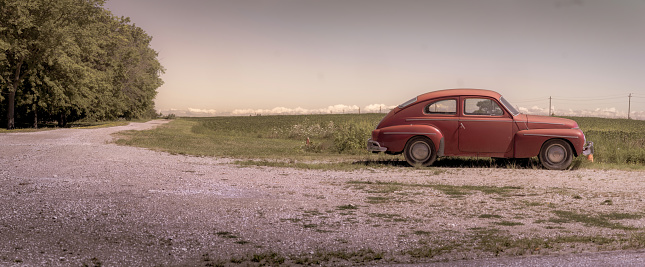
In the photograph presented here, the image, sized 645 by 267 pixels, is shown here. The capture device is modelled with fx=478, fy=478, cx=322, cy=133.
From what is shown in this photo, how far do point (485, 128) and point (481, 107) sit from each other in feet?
1.85

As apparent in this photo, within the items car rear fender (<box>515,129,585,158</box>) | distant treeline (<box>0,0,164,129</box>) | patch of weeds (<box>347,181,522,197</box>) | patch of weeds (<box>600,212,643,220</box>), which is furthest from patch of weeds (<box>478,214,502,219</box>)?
distant treeline (<box>0,0,164,129</box>)

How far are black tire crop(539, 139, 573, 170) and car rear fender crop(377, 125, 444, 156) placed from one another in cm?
256

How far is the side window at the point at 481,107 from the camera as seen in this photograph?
11875mm

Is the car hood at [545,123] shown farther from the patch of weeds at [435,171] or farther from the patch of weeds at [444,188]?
the patch of weeds at [444,188]

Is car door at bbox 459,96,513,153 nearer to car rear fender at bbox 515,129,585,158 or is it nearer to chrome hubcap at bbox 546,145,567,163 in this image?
car rear fender at bbox 515,129,585,158

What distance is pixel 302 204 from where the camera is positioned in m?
7.14

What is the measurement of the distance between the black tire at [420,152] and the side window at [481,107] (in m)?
1.23

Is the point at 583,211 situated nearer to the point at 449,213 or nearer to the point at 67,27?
the point at 449,213

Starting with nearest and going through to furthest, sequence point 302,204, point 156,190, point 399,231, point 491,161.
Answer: point 399,231
point 302,204
point 156,190
point 491,161

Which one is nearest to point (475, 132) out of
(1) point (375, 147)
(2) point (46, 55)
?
(1) point (375, 147)

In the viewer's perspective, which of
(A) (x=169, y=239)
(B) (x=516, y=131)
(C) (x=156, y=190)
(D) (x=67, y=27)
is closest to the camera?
(A) (x=169, y=239)

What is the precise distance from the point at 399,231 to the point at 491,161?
29.0 ft

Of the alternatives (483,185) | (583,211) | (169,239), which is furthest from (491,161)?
(169,239)

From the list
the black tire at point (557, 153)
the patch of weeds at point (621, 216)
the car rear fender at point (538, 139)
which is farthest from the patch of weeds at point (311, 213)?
the black tire at point (557, 153)
